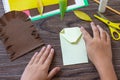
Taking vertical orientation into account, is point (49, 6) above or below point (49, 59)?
above

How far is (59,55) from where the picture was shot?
29.0 inches

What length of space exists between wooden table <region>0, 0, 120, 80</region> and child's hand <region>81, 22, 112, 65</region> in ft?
0.07

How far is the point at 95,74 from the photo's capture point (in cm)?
71

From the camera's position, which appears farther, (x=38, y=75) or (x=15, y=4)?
(x=15, y=4)

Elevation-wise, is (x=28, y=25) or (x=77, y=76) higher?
(x=28, y=25)

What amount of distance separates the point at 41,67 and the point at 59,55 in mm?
75

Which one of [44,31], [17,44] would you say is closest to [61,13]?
[44,31]

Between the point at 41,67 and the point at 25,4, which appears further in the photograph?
the point at 25,4

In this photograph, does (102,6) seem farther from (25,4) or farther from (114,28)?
(25,4)

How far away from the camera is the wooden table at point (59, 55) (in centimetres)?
71

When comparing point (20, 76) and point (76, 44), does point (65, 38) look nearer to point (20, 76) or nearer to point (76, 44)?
point (76, 44)

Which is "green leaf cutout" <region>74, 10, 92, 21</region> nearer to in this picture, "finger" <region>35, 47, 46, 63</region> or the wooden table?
the wooden table

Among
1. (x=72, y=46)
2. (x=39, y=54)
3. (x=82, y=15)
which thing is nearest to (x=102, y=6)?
(x=82, y=15)

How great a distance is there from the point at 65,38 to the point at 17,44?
0.17 metres
